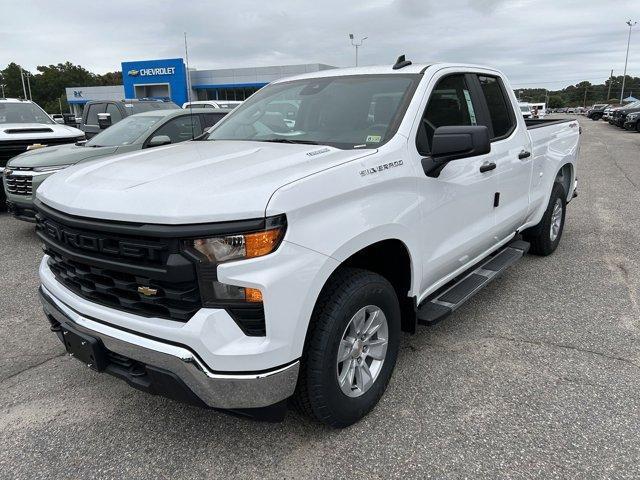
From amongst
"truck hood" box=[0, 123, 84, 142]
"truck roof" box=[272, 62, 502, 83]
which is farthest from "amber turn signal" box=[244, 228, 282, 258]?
"truck hood" box=[0, 123, 84, 142]

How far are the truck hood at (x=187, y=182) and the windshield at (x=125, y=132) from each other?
4.38 m

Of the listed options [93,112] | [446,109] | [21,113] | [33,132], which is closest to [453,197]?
[446,109]

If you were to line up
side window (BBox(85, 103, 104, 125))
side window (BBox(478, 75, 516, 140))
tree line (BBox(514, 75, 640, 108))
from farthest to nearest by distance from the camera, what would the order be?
tree line (BBox(514, 75, 640, 108)) < side window (BBox(85, 103, 104, 125)) < side window (BBox(478, 75, 516, 140))

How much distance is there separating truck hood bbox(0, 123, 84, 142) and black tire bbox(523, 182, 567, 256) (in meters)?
7.90

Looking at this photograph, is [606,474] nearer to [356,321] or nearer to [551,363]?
[551,363]

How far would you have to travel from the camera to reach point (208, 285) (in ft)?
6.77

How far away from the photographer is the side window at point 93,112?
10.8 m

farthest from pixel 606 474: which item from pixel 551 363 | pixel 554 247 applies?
pixel 554 247

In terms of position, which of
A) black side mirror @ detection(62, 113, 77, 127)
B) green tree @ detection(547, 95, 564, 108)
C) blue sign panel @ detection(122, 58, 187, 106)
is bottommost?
black side mirror @ detection(62, 113, 77, 127)

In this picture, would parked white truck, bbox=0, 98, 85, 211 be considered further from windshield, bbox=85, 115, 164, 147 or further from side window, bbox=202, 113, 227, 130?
side window, bbox=202, 113, 227, 130

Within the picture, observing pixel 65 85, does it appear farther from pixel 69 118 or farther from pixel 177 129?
pixel 177 129

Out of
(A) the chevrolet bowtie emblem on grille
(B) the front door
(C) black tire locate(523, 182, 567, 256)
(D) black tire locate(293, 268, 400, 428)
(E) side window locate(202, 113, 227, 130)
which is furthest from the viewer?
(E) side window locate(202, 113, 227, 130)

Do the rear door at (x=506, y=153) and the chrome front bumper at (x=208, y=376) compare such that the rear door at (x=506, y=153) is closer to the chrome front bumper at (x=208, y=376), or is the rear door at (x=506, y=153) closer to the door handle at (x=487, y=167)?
the door handle at (x=487, y=167)

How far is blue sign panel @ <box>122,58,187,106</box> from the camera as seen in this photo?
44906 mm
